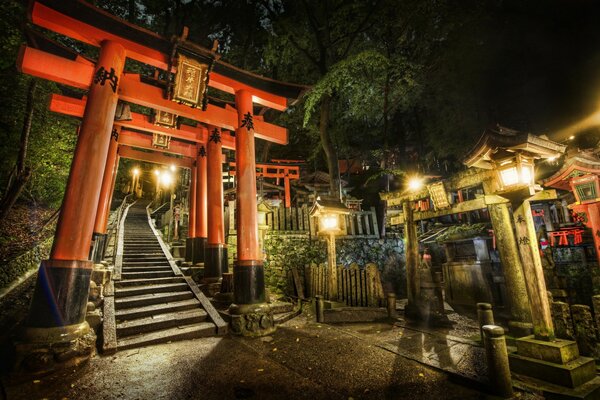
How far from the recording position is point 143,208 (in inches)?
1002

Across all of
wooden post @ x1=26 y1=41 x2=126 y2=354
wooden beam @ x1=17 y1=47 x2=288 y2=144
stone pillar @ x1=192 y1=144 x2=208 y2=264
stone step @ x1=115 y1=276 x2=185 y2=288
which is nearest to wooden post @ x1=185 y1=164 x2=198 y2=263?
stone pillar @ x1=192 y1=144 x2=208 y2=264

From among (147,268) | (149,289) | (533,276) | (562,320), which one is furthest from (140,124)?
(562,320)

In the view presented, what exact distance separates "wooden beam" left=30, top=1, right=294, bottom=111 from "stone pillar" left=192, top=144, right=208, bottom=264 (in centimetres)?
519

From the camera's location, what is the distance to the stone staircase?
19.6 feet

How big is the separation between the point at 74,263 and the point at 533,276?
8.98m

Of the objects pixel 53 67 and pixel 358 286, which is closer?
pixel 53 67

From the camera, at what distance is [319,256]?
14.8 m

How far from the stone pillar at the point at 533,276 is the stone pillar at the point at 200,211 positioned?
11.1 metres

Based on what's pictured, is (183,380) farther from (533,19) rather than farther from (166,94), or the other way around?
(533,19)

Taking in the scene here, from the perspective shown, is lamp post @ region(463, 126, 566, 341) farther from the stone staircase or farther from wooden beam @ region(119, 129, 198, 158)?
wooden beam @ region(119, 129, 198, 158)

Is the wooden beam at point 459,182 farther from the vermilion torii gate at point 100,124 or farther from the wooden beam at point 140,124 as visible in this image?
the wooden beam at point 140,124

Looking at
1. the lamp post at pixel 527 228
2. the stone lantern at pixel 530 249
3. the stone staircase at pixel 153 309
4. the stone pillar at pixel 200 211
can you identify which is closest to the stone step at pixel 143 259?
the stone staircase at pixel 153 309

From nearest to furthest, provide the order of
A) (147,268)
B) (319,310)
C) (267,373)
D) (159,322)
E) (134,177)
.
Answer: (267,373) < (159,322) < (319,310) < (147,268) < (134,177)

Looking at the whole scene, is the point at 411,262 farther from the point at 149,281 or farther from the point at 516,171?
the point at 149,281
